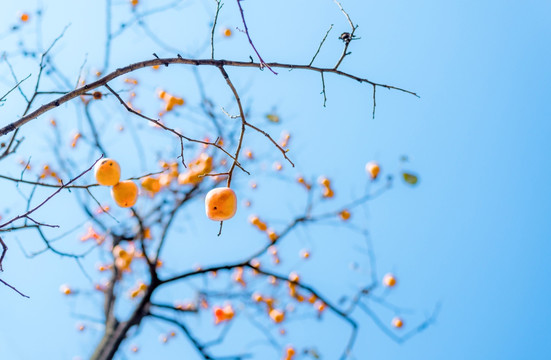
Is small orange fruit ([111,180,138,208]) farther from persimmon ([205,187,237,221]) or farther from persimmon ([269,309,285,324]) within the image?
persimmon ([269,309,285,324])

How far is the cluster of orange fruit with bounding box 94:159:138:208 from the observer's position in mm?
1971

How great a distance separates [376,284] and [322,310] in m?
1.49

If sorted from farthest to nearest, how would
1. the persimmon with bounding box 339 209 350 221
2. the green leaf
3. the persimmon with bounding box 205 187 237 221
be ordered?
the persimmon with bounding box 339 209 350 221 → the green leaf → the persimmon with bounding box 205 187 237 221

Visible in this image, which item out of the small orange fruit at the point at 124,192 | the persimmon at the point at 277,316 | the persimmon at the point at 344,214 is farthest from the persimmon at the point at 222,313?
the small orange fruit at the point at 124,192

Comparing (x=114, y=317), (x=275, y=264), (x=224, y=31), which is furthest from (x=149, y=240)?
(x=224, y=31)

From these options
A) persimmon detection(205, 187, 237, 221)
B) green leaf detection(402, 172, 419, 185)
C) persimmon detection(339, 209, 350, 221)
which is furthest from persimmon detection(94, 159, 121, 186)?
persimmon detection(339, 209, 350, 221)

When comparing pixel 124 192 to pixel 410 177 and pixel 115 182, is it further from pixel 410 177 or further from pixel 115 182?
pixel 410 177

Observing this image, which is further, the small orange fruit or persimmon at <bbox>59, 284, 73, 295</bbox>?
persimmon at <bbox>59, 284, 73, 295</bbox>

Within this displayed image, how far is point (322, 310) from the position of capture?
5.68 meters

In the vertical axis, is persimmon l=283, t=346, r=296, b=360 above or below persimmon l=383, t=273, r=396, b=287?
below

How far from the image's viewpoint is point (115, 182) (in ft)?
6.73

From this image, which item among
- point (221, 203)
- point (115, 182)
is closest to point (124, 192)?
point (115, 182)

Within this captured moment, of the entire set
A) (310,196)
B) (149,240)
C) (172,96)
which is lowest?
(149,240)

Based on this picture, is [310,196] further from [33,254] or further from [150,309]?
[33,254]
